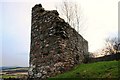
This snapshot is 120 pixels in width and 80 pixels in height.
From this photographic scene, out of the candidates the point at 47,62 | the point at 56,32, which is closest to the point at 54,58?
the point at 47,62

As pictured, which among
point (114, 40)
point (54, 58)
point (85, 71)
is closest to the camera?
point (85, 71)

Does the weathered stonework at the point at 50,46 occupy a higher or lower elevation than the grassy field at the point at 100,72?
higher

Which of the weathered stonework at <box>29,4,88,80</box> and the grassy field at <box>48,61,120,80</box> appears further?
the weathered stonework at <box>29,4,88,80</box>

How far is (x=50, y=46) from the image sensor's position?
17.5m

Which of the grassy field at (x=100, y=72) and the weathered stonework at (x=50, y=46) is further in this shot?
the weathered stonework at (x=50, y=46)

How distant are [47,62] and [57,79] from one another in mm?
2400

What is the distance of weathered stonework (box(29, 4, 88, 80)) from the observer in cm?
1716

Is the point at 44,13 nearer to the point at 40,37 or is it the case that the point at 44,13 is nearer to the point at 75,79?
the point at 40,37

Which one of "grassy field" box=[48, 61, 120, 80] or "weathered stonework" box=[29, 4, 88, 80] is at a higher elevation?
"weathered stonework" box=[29, 4, 88, 80]

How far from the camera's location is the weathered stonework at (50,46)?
17156 mm

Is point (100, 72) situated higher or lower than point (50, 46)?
lower

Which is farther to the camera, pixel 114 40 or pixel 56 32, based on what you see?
pixel 114 40

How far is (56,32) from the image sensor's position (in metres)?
17.7

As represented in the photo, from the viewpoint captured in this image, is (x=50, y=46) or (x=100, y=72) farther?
(x=50, y=46)
